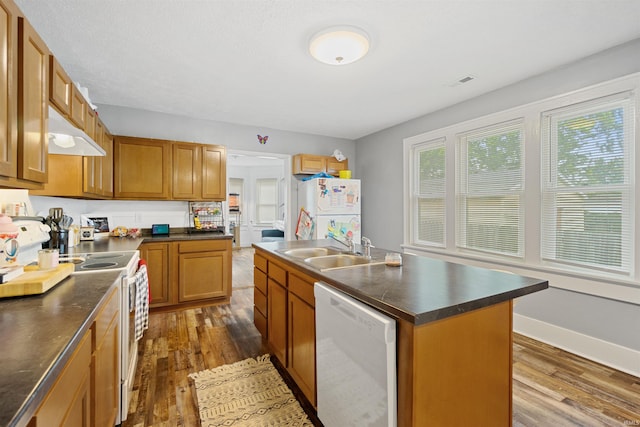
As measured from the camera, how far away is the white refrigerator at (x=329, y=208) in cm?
426

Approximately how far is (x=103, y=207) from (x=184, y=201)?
2.98ft

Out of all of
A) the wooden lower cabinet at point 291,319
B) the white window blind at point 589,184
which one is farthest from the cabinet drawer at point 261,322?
the white window blind at point 589,184

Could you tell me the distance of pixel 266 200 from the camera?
8656 mm

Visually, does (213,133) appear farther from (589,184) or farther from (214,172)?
(589,184)

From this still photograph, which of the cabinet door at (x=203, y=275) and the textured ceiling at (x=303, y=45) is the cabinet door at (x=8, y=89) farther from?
the cabinet door at (x=203, y=275)

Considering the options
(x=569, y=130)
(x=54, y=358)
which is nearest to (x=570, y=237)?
(x=569, y=130)

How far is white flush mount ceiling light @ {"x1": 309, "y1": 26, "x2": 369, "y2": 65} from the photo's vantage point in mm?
2000

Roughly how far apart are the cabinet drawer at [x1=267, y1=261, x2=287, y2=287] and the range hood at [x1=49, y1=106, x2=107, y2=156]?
150 centimetres

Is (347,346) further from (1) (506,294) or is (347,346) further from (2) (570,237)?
(2) (570,237)

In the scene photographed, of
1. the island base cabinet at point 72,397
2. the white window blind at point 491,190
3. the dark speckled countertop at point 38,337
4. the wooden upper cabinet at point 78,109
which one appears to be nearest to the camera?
the dark speckled countertop at point 38,337

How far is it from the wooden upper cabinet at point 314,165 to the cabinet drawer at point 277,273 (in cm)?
252

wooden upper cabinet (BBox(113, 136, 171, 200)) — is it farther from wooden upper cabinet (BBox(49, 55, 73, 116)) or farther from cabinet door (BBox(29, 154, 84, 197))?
wooden upper cabinet (BBox(49, 55, 73, 116))

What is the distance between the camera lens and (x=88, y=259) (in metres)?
2.06

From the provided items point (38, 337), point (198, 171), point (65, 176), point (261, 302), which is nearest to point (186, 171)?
point (198, 171)
